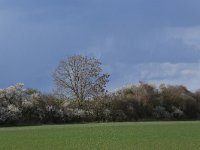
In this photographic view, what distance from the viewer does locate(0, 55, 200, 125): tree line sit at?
187 feet

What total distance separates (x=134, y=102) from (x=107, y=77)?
4811 millimetres

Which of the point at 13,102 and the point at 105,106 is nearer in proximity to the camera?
the point at 13,102

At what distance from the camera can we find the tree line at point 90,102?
187ft

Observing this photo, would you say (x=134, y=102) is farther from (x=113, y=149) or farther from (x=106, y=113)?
(x=113, y=149)

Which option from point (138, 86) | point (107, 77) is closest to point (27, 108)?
point (107, 77)

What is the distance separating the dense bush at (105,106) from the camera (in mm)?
56906

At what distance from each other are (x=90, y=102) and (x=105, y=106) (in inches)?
72.3

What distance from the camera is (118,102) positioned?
65125 millimetres

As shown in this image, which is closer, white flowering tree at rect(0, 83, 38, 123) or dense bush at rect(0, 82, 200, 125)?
white flowering tree at rect(0, 83, 38, 123)

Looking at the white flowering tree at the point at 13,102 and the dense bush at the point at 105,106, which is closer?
the white flowering tree at the point at 13,102

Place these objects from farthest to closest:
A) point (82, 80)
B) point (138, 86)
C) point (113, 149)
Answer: point (138, 86), point (82, 80), point (113, 149)

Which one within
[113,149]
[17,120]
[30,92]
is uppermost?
[30,92]

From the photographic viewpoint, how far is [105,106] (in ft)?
208

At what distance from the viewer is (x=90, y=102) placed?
6334 centimetres
